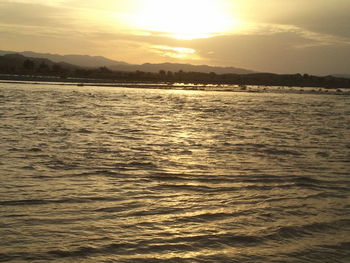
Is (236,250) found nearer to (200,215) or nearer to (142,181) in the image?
(200,215)

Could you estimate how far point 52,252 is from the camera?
22.0 ft

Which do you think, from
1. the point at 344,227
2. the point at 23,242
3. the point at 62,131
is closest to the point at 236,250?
the point at 344,227

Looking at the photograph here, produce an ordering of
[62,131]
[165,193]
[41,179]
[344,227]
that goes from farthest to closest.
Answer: [62,131]
[41,179]
[165,193]
[344,227]

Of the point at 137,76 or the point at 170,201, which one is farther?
the point at 137,76

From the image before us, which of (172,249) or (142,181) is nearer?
(172,249)

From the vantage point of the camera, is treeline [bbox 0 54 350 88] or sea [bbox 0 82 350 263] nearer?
sea [bbox 0 82 350 263]

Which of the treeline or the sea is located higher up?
the treeline

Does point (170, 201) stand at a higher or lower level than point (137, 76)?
lower

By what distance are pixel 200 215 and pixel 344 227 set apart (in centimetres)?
279

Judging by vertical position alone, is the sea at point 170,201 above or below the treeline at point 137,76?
below

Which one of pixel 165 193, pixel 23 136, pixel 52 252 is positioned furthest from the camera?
pixel 23 136

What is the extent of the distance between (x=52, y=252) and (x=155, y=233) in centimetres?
182

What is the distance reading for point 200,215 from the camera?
28.6ft

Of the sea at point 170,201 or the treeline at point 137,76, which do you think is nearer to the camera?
the sea at point 170,201
